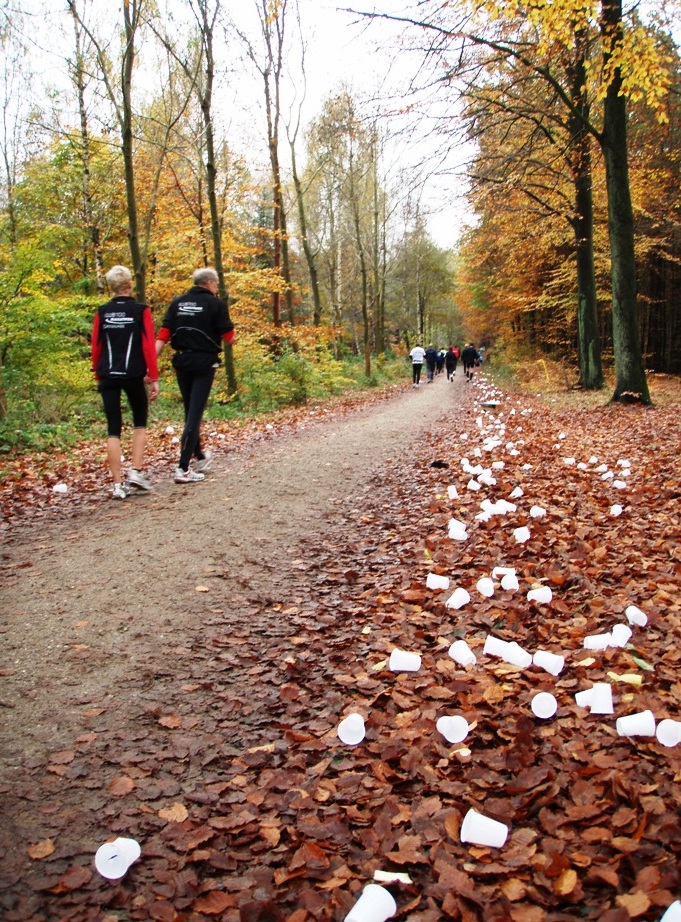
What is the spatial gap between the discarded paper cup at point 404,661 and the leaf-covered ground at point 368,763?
49mm

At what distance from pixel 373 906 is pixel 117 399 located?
5.51m

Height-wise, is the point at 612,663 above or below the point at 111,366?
below

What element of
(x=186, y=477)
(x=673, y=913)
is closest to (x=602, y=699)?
(x=673, y=913)

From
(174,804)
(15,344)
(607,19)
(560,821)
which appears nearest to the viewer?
Result: (560,821)

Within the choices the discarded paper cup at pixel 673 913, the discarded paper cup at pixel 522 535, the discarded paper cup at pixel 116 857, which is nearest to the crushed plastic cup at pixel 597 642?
the discarded paper cup at pixel 522 535

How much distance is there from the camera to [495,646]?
119 inches

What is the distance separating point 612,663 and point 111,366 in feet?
17.2

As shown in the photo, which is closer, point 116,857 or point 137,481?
point 116,857

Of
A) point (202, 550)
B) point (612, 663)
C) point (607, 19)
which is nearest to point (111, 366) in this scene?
→ point (202, 550)

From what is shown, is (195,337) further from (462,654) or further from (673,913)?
(673,913)

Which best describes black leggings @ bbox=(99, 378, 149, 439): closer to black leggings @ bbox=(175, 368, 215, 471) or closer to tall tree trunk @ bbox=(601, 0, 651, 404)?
black leggings @ bbox=(175, 368, 215, 471)

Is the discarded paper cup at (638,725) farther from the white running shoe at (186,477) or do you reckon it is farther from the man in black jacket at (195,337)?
the white running shoe at (186,477)

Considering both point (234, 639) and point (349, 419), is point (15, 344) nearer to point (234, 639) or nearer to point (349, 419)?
point (349, 419)

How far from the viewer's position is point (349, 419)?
1453 cm
